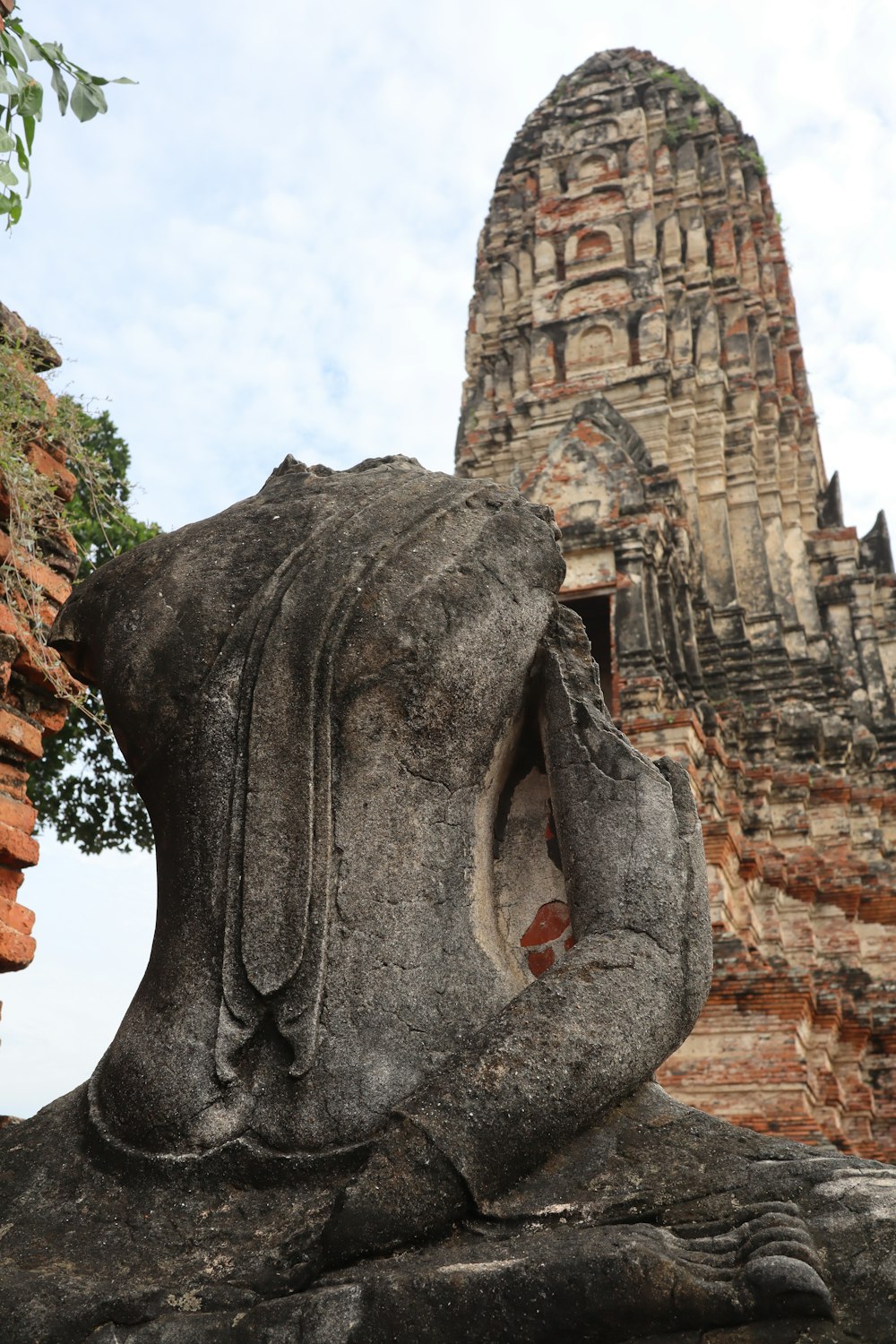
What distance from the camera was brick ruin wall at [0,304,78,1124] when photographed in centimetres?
418

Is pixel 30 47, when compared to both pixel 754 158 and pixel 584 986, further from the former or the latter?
pixel 754 158

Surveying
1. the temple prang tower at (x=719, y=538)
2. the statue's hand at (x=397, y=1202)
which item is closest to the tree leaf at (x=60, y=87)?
the statue's hand at (x=397, y=1202)

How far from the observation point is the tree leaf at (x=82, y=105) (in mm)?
3697

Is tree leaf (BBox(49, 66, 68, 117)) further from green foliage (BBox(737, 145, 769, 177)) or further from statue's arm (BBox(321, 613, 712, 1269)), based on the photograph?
green foliage (BBox(737, 145, 769, 177))

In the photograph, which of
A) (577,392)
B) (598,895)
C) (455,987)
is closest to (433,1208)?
(455,987)

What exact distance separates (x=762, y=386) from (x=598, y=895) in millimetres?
15685

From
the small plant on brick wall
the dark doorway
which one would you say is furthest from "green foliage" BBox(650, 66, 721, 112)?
the small plant on brick wall

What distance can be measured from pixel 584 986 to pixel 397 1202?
0.50 m

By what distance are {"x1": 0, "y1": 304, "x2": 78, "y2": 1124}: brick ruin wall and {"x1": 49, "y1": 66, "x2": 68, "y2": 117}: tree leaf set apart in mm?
961

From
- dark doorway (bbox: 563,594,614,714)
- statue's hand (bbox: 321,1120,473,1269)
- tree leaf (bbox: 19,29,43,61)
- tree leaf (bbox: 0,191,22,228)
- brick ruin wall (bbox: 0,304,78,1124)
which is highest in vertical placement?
dark doorway (bbox: 563,594,614,714)

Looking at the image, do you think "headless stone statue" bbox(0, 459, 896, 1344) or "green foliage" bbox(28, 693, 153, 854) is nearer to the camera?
"headless stone statue" bbox(0, 459, 896, 1344)

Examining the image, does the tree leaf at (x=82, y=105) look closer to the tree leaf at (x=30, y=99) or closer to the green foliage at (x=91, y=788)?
the tree leaf at (x=30, y=99)

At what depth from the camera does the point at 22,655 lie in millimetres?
4305

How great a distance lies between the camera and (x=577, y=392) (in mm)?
15773
